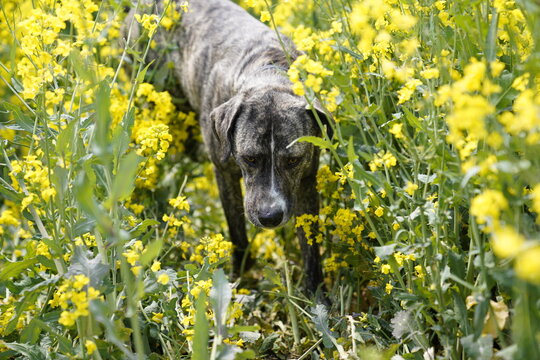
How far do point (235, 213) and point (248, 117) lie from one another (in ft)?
3.37

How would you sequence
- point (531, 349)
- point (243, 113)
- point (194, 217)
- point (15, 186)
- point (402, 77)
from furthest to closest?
point (194, 217) → point (243, 113) → point (15, 186) → point (402, 77) → point (531, 349)

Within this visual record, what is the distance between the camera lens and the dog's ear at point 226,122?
10.7 ft

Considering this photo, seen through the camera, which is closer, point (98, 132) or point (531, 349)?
point (531, 349)

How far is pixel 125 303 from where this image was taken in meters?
2.55

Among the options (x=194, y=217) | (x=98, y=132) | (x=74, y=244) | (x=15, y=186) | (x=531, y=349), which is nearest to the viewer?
(x=531, y=349)

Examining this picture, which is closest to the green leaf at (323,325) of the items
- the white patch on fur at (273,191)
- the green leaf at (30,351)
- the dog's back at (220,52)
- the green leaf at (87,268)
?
the white patch on fur at (273,191)

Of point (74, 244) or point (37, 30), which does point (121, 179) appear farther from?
point (37, 30)

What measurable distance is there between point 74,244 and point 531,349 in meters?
1.62

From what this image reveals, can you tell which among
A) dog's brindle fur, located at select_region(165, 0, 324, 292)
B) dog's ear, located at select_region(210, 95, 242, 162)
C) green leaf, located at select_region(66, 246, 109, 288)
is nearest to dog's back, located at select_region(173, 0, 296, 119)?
dog's brindle fur, located at select_region(165, 0, 324, 292)

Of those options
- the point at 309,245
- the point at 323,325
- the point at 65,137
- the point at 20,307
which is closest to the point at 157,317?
the point at 20,307

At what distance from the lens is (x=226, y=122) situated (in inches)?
130

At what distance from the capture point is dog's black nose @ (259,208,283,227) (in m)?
3.07

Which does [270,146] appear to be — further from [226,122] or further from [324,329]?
[324,329]

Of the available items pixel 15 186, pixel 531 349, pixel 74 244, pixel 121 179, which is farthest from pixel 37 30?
pixel 531 349
